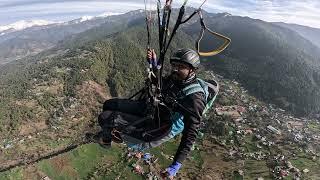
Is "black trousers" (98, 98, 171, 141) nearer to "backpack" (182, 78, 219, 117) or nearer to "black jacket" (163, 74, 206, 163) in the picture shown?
"black jacket" (163, 74, 206, 163)

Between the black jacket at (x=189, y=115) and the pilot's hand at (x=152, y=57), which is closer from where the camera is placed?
the pilot's hand at (x=152, y=57)

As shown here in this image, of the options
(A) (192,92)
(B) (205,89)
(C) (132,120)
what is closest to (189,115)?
(A) (192,92)

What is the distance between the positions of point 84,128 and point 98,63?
6055cm

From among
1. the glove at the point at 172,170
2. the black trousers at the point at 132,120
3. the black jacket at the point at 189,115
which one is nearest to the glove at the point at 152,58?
the black jacket at the point at 189,115

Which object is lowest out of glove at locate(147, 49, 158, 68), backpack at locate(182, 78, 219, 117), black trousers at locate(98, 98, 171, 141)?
black trousers at locate(98, 98, 171, 141)

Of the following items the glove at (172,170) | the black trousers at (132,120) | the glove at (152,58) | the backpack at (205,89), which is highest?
the glove at (152,58)

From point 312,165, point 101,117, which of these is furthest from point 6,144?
point 101,117

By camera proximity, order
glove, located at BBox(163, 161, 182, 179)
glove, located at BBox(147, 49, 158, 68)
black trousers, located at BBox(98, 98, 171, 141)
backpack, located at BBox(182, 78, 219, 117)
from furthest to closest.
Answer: black trousers, located at BBox(98, 98, 171, 141), backpack, located at BBox(182, 78, 219, 117), glove, located at BBox(147, 49, 158, 68), glove, located at BBox(163, 161, 182, 179)

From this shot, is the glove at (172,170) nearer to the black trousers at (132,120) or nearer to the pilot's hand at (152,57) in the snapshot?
the black trousers at (132,120)

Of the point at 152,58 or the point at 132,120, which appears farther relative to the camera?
the point at 132,120

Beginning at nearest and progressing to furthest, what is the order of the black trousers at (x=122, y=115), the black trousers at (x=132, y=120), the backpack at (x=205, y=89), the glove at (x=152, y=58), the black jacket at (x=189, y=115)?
the glove at (x=152, y=58)
the black jacket at (x=189, y=115)
the backpack at (x=205, y=89)
the black trousers at (x=132, y=120)
the black trousers at (x=122, y=115)

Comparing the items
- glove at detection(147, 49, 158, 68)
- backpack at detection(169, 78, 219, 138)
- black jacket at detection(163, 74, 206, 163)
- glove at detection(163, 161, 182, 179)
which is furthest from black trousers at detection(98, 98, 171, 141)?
glove at detection(147, 49, 158, 68)

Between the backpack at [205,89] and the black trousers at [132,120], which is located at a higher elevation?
the backpack at [205,89]

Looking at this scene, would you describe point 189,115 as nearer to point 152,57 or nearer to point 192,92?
point 192,92
